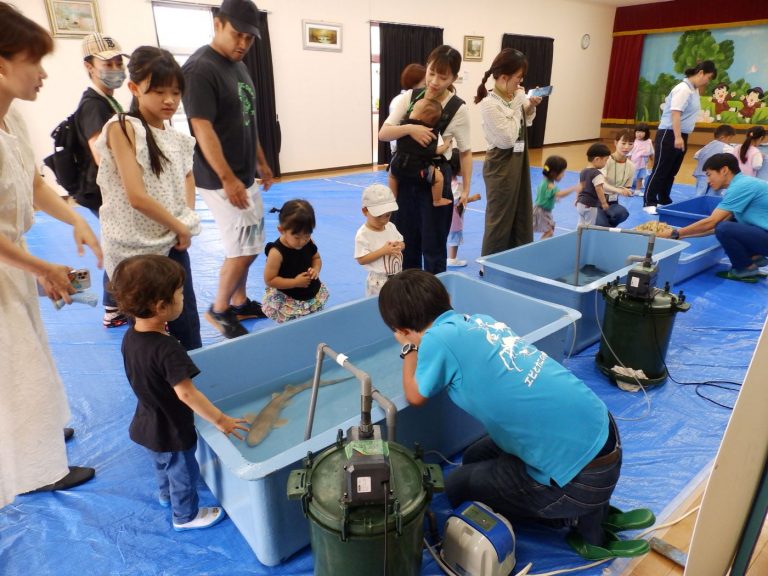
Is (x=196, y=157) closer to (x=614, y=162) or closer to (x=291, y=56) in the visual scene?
(x=614, y=162)

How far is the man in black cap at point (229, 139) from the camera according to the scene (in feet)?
6.63

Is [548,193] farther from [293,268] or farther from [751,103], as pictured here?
[751,103]

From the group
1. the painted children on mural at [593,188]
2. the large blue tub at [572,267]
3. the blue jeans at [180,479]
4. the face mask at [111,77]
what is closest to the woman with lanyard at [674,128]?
the painted children on mural at [593,188]

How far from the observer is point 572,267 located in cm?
337

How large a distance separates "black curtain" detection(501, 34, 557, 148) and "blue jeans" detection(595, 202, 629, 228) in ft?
22.3

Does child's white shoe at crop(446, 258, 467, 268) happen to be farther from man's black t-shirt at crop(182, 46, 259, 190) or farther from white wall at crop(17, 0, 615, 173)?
white wall at crop(17, 0, 615, 173)

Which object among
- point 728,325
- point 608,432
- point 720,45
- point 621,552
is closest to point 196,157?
point 608,432

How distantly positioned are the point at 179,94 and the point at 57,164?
89 cm

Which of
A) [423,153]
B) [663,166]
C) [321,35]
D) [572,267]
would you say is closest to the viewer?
[423,153]

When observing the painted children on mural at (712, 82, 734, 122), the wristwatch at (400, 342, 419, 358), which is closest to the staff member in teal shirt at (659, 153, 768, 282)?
the wristwatch at (400, 342, 419, 358)

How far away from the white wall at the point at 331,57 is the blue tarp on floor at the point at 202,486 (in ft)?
11.6

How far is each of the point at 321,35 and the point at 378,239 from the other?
238 inches

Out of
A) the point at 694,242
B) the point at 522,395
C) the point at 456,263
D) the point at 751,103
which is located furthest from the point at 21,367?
the point at 751,103

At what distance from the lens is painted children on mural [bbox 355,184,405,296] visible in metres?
2.14
